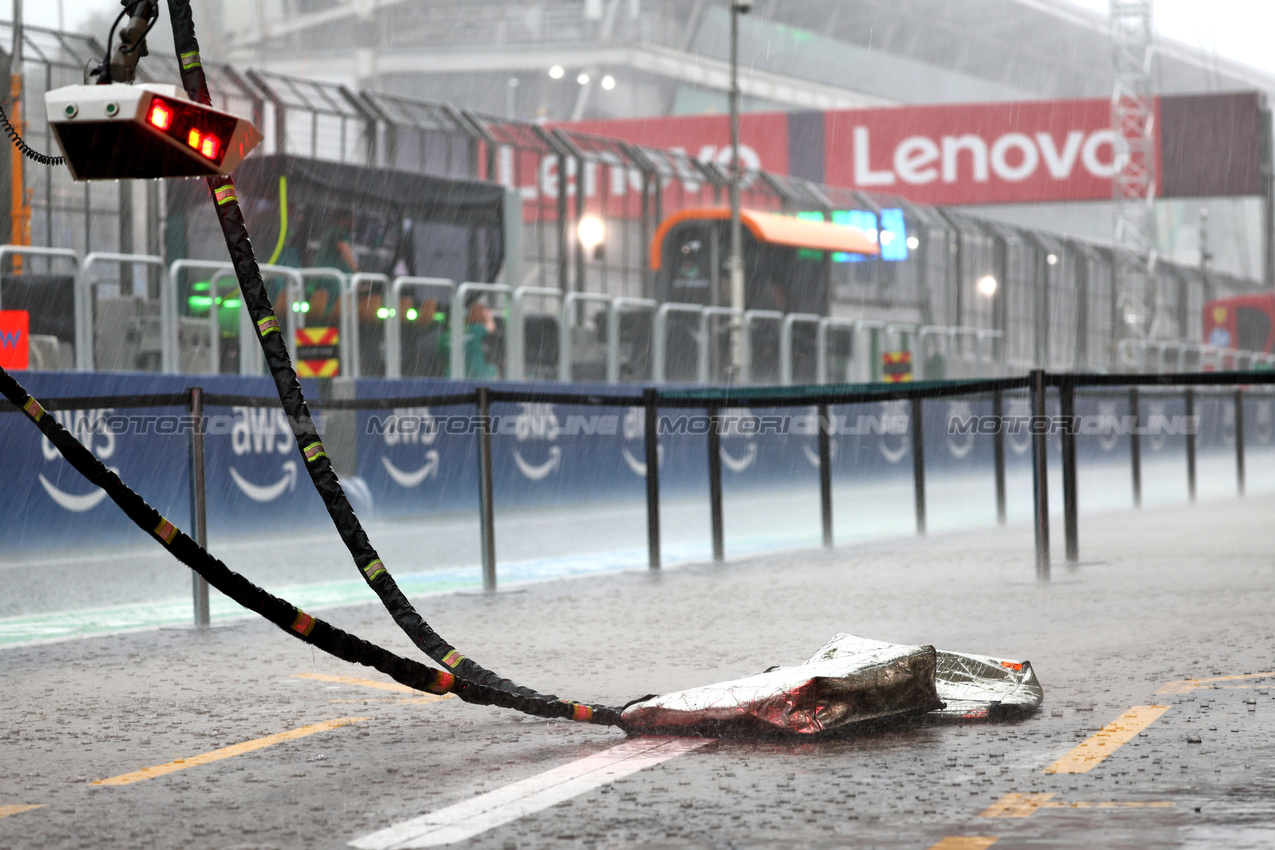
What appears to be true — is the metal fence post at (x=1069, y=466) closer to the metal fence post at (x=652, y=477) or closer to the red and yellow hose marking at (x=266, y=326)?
the metal fence post at (x=652, y=477)

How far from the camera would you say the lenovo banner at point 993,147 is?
4641cm

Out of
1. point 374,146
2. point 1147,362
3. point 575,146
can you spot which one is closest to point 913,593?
point 374,146

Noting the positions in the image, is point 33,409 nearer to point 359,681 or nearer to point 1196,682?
point 359,681

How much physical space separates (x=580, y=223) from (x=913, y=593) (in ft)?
54.9

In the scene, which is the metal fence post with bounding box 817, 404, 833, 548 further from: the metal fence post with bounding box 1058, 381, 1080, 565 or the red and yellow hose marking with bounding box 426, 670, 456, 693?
the red and yellow hose marking with bounding box 426, 670, 456, 693

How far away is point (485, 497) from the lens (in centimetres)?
911

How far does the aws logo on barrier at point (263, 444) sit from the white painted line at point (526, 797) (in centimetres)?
960

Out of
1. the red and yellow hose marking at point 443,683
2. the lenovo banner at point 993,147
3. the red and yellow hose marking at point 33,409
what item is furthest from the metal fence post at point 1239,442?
the lenovo banner at point 993,147

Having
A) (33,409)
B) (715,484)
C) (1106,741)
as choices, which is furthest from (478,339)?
(1106,741)

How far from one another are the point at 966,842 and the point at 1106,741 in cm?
121

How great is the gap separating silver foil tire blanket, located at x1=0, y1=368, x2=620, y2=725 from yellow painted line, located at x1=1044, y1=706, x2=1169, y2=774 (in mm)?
1400

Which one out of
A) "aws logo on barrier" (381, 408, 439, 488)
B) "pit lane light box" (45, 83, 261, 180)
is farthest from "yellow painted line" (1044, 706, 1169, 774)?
"aws logo on barrier" (381, 408, 439, 488)

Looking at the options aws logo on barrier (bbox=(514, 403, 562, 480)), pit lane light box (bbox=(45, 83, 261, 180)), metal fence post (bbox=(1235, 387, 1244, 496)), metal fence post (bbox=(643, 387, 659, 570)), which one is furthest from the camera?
aws logo on barrier (bbox=(514, 403, 562, 480))

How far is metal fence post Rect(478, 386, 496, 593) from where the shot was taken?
9047mm
